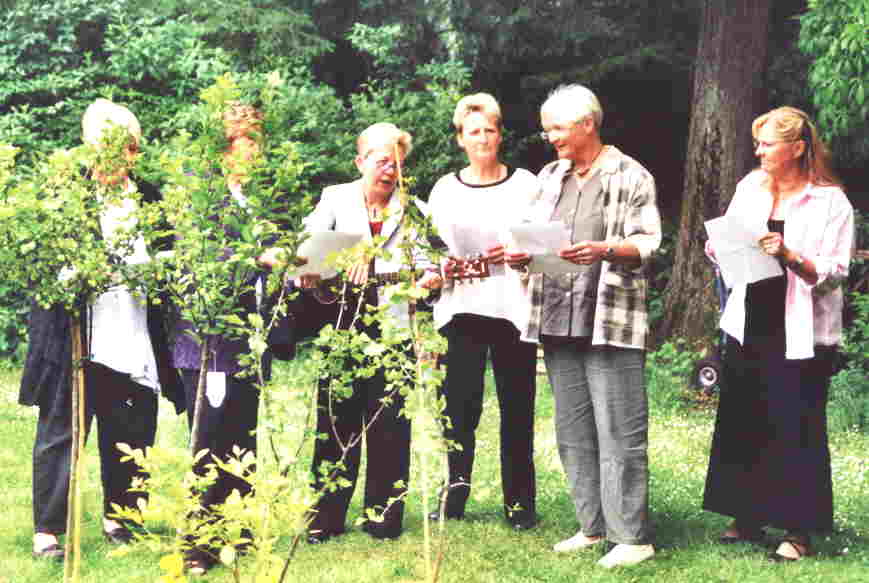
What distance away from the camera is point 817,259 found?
16.3 feet

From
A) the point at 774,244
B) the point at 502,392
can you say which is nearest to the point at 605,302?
the point at 774,244

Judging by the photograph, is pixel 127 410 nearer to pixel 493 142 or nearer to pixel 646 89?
pixel 493 142

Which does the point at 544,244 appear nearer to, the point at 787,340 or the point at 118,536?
the point at 787,340

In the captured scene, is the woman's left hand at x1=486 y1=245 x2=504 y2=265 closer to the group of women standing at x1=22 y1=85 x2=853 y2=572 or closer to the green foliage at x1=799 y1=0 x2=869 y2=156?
the group of women standing at x1=22 y1=85 x2=853 y2=572

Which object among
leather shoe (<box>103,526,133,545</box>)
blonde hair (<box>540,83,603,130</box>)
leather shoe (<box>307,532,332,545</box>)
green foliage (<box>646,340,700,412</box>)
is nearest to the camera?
blonde hair (<box>540,83,603,130</box>)

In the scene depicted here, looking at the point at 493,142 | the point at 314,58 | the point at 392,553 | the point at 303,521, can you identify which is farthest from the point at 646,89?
the point at 303,521

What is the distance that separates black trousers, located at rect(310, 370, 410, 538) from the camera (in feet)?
18.6

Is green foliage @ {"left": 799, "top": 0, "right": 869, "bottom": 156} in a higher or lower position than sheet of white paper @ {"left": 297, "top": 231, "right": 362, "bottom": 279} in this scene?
higher

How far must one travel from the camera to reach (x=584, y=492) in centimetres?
542

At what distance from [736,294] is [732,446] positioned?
72cm

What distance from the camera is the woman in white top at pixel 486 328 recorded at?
18.8ft

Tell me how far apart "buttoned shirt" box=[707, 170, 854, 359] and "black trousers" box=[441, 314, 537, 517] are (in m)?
1.31

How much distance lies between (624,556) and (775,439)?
869 millimetres

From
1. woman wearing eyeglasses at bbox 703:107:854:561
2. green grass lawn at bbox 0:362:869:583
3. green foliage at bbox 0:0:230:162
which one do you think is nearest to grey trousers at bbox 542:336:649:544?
green grass lawn at bbox 0:362:869:583
